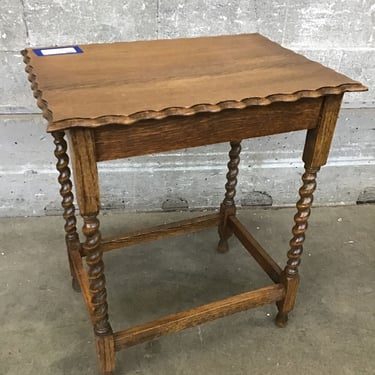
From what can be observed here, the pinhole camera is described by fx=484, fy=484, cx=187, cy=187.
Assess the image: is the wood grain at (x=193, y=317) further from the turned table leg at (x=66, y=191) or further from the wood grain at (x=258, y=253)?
the turned table leg at (x=66, y=191)

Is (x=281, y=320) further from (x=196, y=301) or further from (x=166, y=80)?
(x=166, y=80)

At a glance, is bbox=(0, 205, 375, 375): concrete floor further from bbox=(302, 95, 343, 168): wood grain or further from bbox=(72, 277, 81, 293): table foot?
bbox=(302, 95, 343, 168): wood grain

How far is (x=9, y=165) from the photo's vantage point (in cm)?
205

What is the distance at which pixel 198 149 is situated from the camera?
6.98 ft

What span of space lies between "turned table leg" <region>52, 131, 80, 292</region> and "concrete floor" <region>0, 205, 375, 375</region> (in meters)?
0.20

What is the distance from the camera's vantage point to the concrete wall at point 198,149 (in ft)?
5.96

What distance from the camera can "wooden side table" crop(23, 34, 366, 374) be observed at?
105 cm

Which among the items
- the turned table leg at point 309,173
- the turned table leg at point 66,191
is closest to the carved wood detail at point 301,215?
the turned table leg at point 309,173

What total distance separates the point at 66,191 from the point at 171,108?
0.63 m

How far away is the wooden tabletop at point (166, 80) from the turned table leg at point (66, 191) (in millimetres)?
244

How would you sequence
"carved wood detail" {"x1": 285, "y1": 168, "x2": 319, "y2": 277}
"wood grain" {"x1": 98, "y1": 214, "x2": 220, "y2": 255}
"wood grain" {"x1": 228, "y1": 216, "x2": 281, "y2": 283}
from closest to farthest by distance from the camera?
1. "carved wood detail" {"x1": 285, "y1": 168, "x2": 319, "y2": 277}
2. "wood grain" {"x1": 228, "y1": 216, "x2": 281, "y2": 283}
3. "wood grain" {"x1": 98, "y1": 214, "x2": 220, "y2": 255}

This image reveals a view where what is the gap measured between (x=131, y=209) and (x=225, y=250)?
507 mm

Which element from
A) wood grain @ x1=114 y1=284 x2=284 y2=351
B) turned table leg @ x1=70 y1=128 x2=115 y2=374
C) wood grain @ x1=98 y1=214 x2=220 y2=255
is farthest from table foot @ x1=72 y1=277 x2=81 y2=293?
wood grain @ x1=114 y1=284 x2=284 y2=351

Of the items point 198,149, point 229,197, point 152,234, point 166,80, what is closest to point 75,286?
point 152,234
